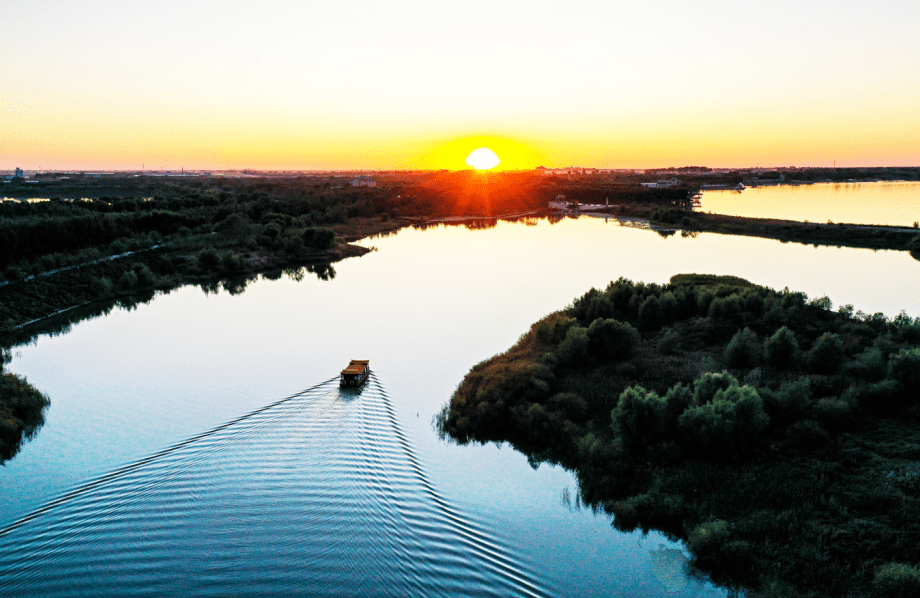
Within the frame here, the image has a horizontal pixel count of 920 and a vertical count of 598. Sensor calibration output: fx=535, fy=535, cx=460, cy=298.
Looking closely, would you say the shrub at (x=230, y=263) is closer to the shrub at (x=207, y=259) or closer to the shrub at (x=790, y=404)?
the shrub at (x=207, y=259)

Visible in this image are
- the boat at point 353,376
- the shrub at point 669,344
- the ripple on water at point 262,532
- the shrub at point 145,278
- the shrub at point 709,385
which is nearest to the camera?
the ripple on water at point 262,532

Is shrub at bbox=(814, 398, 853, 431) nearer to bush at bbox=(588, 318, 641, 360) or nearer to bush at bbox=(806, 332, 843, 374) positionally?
bush at bbox=(806, 332, 843, 374)

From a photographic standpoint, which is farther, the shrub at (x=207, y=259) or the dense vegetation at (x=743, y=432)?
the shrub at (x=207, y=259)

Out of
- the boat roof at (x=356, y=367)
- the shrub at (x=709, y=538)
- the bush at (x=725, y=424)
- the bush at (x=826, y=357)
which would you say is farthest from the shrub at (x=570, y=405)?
the bush at (x=826, y=357)

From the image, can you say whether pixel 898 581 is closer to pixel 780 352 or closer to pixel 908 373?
pixel 908 373

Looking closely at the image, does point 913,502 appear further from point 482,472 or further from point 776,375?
point 482,472

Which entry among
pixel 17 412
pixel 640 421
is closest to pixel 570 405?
pixel 640 421

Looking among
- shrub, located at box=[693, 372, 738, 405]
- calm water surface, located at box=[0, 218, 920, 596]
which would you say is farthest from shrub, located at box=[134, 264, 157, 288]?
shrub, located at box=[693, 372, 738, 405]
